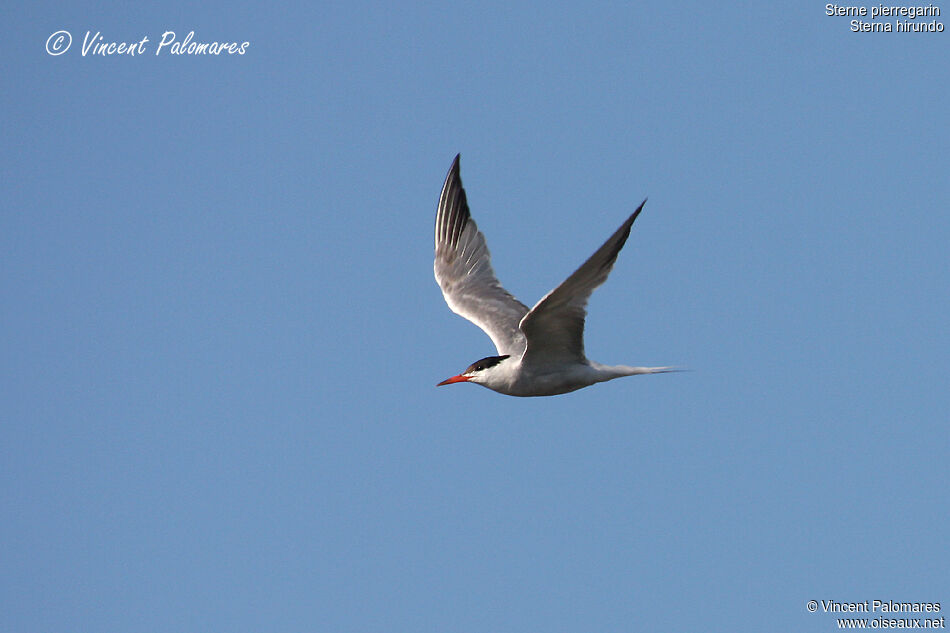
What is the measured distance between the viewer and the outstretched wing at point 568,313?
8.59 meters

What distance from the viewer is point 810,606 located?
1125cm

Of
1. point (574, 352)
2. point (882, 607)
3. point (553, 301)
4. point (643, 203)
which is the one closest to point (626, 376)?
point (574, 352)

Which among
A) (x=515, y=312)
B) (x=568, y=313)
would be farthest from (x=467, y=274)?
(x=568, y=313)

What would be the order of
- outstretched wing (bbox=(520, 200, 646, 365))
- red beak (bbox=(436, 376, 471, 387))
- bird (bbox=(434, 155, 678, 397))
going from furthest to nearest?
1. red beak (bbox=(436, 376, 471, 387))
2. bird (bbox=(434, 155, 678, 397))
3. outstretched wing (bbox=(520, 200, 646, 365))

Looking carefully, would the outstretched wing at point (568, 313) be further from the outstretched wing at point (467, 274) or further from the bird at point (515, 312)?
the outstretched wing at point (467, 274)

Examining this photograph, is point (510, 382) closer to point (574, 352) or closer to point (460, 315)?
point (574, 352)

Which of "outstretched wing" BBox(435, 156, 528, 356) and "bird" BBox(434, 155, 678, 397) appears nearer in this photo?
"bird" BBox(434, 155, 678, 397)

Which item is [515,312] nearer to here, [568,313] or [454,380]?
[454,380]

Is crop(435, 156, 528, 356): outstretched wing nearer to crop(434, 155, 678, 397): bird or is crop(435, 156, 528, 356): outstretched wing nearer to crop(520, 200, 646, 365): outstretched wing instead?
crop(434, 155, 678, 397): bird

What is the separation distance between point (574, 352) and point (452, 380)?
1698 millimetres

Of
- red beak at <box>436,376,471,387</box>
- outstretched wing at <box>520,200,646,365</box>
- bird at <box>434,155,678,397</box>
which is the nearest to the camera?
outstretched wing at <box>520,200,646,365</box>

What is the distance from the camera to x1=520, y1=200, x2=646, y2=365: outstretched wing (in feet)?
28.2

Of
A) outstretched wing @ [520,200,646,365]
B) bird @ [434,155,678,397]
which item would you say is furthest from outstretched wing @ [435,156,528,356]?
outstretched wing @ [520,200,646,365]

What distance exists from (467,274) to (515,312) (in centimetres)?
106
